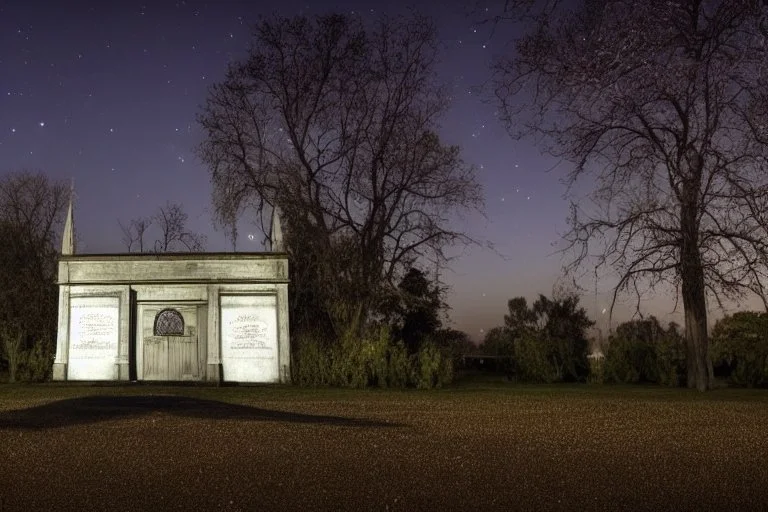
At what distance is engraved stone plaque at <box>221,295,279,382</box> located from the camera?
2686cm

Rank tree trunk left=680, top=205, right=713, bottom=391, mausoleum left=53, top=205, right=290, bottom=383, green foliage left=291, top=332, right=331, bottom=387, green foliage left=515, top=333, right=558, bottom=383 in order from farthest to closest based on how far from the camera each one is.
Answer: green foliage left=515, top=333, right=558, bottom=383, mausoleum left=53, top=205, right=290, bottom=383, green foliage left=291, top=332, right=331, bottom=387, tree trunk left=680, top=205, right=713, bottom=391

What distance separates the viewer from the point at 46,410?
16.3 m

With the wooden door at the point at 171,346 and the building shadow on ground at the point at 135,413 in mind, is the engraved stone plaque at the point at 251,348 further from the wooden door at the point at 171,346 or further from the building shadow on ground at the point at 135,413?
the building shadow on ground at the point at 135,413

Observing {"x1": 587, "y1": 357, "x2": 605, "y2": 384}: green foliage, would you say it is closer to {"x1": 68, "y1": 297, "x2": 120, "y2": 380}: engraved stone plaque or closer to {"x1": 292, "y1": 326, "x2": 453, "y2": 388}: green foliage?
{"x1": 292, "y1": 326, "x2": 453, "y2": 388}: green foliage

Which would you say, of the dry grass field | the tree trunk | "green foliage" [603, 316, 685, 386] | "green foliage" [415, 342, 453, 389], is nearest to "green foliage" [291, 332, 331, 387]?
"green foliage" [415, 342, 453, 389]

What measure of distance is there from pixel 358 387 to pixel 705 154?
42.7 feet

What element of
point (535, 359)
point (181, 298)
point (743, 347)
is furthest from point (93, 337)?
point (743, 347)

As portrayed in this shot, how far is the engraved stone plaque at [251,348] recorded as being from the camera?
88.1 ft

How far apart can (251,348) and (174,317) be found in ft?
9.42

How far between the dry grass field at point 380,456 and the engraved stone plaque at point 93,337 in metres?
8.62

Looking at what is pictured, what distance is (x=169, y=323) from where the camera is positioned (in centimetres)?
2766

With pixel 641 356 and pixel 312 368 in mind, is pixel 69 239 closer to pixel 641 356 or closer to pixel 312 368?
pixel 312 368

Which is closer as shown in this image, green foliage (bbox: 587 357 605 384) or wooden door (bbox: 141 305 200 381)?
wooden door (bbox: 141 305 200 381)

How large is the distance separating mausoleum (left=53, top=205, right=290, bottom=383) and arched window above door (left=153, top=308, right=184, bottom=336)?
0.03 m
